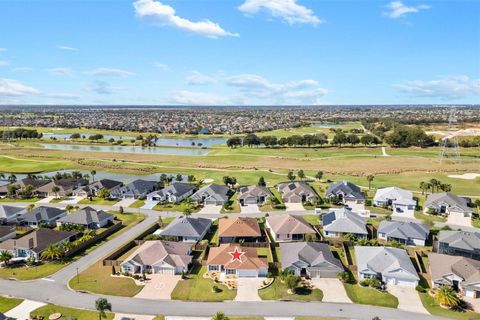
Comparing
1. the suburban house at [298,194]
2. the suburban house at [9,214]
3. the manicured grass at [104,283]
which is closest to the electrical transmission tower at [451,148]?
the suburban house at [298,194]

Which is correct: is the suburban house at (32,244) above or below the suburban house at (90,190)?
below

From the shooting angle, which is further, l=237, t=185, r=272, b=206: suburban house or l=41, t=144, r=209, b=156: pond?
l=41, t=144, r=209, b=156: pond

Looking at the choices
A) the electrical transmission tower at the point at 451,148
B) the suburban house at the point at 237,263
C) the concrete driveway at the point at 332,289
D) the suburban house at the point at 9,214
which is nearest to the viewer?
the concrete driveway at the point at 332,289

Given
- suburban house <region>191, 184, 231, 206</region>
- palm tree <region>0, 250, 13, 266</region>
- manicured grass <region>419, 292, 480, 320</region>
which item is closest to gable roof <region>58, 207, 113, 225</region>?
palm tree <region>0, 250, 13, 266</region>

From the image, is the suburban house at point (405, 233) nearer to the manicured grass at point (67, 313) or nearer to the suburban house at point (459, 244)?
the suburban house at point (459, 244)

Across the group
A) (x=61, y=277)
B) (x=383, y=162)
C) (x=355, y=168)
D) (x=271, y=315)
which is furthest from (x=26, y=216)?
(x=383, y=162)

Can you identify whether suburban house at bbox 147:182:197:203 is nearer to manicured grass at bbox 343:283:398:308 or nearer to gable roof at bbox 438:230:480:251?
manicured grass at bbox 343:283:398:308

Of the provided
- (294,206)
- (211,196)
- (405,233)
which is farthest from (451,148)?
(211,196)
